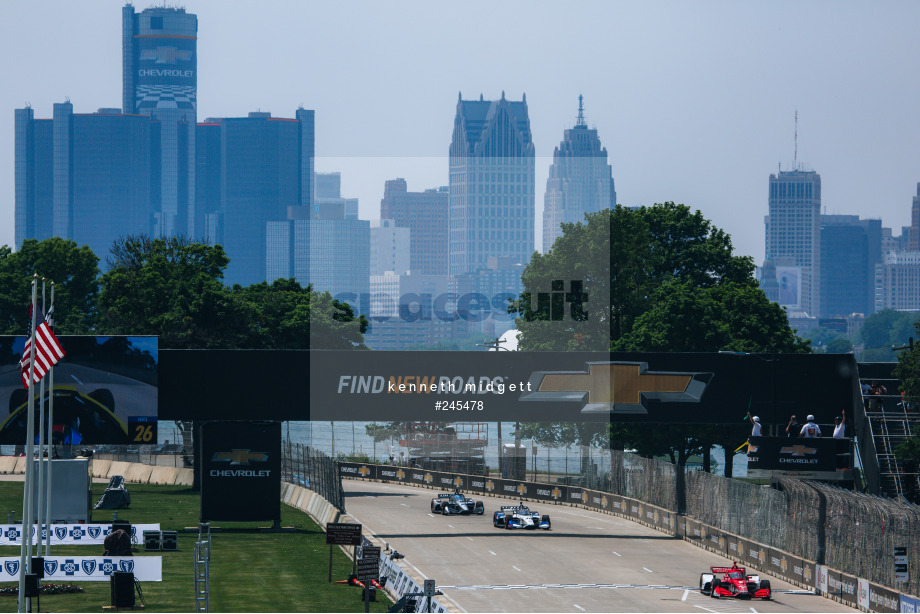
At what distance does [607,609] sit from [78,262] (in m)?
89.3

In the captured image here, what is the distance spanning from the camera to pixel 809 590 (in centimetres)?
4100

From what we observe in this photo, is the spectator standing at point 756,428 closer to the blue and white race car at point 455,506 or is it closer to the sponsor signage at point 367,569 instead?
the blue and white race car at point 455,506

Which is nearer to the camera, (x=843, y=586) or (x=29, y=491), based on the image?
(x=29, y=491)

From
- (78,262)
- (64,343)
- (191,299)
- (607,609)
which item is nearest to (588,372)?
(607,609)

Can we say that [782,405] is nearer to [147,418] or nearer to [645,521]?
[645,521]

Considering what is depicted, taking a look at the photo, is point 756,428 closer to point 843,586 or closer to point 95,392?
point 843,586

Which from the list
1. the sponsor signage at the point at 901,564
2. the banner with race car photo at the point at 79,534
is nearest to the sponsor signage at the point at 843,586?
the sponsor signage at the point at 901,564

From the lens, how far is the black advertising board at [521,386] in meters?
51.2

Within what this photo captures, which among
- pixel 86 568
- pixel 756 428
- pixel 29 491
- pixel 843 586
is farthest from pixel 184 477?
pixel 843 586

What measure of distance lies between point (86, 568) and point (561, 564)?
53.9ft

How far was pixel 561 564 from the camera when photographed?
46031 millimetres

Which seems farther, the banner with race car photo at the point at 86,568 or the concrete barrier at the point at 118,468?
the concrete barrier at the point at 118,468

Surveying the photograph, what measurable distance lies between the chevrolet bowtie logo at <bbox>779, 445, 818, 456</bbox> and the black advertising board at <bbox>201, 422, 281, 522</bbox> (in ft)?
63.5

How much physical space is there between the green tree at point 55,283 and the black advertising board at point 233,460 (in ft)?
196
